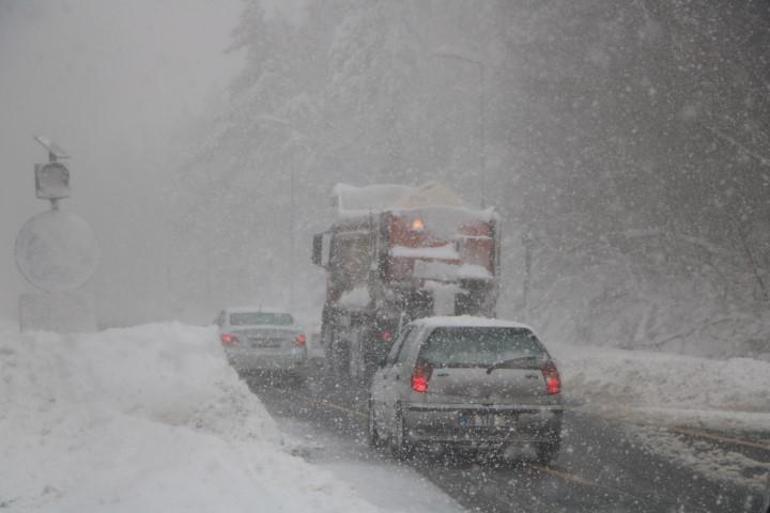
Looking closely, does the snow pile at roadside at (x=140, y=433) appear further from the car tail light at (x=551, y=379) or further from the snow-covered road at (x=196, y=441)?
the car tail light at (x=551, y=379)

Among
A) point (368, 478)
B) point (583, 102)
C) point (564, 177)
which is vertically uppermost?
point (583, 102)

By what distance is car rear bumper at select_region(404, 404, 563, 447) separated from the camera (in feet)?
38.1

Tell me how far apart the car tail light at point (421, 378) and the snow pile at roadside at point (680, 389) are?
4322mm

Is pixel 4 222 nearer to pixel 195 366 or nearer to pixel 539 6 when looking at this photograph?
pixel 539 6

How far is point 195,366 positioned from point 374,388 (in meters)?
2.26

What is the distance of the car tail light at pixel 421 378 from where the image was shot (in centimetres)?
1181

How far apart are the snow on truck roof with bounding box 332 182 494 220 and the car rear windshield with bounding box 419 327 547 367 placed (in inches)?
394

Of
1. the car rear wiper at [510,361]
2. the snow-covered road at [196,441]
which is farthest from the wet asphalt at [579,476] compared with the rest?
the car rear wiper at [510,361]

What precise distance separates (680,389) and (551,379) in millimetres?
7971

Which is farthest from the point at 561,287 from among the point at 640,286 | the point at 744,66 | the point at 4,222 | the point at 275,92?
the point at 4,222

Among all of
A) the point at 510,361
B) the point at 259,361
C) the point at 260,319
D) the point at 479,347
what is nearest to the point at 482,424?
the point at 510,361

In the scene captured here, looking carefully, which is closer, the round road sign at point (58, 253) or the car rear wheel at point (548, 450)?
the car rear wheel at point (548, 450)

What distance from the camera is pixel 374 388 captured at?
1409 cm

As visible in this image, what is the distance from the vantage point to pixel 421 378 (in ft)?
38.9
